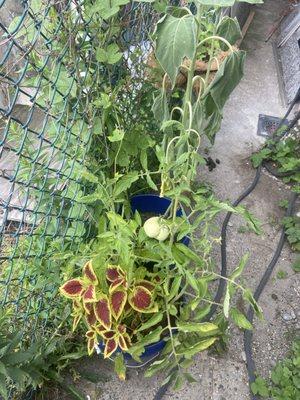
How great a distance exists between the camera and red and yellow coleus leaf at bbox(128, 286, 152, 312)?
4.97ft

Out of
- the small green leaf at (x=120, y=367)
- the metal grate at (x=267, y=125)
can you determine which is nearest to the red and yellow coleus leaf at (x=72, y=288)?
the small green leaf at (x=120, y=367)

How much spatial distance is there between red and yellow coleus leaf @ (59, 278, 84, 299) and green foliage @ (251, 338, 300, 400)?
42.2 inches

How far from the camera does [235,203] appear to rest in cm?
280

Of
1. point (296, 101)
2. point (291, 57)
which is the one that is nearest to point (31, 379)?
point (296, 101)

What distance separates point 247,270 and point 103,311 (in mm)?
1279

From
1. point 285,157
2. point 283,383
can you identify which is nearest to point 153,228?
point 283,383

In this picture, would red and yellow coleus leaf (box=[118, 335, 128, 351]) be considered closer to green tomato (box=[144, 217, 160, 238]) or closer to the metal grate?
green tomato (box=[144, 217, 160, 238])

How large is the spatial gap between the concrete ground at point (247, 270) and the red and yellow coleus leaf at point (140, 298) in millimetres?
600

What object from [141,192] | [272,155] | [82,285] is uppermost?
[272,155]

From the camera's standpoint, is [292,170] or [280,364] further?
[292,170]

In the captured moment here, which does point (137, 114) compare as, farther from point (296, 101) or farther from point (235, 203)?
point (296, 101)

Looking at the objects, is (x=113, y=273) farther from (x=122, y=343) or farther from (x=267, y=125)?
(x=267, y=125)

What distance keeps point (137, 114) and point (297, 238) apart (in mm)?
1405

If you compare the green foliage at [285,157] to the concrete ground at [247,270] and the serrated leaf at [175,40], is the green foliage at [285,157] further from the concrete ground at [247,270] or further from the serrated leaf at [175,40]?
the serrated leaf at [175,40]
